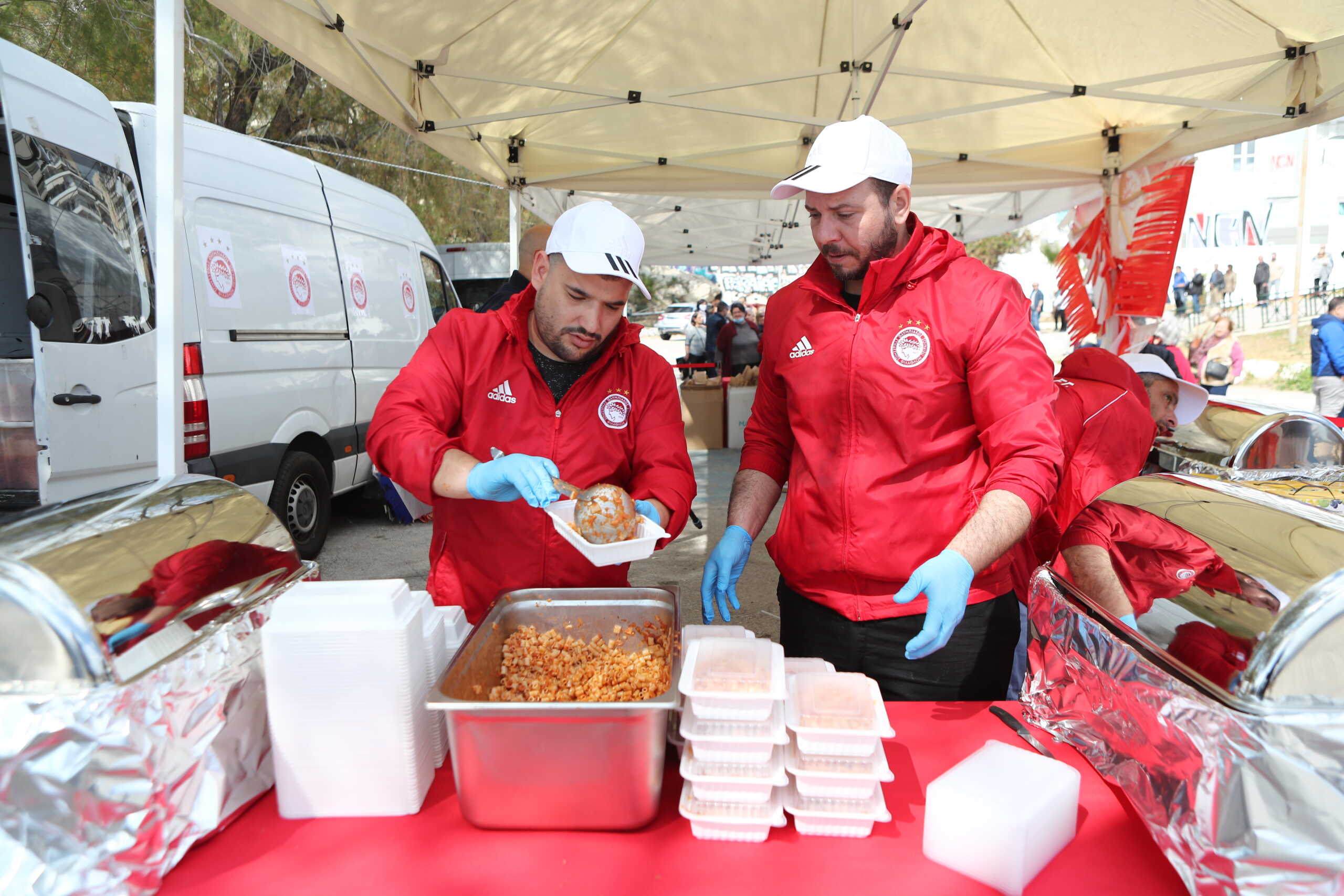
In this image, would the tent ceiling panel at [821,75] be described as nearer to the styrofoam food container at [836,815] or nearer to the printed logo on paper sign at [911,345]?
the printed logo on paper sign at [911,345]

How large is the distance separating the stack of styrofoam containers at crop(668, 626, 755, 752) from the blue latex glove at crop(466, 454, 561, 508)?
0.42 m

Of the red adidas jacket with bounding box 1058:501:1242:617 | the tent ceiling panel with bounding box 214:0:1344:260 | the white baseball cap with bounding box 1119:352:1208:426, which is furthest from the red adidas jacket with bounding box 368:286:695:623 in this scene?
the white baseball cap with bounding box 1119:352:1208:426

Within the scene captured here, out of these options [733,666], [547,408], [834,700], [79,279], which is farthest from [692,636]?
[79,279]

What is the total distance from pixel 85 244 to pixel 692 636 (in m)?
3.48

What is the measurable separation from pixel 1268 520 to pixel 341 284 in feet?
A: 18.2

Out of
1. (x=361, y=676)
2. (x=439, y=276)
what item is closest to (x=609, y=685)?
(x=361, y=676)

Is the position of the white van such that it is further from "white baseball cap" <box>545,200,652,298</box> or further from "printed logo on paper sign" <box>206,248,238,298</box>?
"white baseball cap" <box>545,200,652,298</box>

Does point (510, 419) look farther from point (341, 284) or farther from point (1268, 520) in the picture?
point (341, 284)

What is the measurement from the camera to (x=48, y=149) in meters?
3.25

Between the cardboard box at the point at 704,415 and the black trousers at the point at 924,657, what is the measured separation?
7.49 metres

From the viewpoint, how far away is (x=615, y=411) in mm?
2146

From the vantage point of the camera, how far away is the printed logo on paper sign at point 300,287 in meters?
4.97

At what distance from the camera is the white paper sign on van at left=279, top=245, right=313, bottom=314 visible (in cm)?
494

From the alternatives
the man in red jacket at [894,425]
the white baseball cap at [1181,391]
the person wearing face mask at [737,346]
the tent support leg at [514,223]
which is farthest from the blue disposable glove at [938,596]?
the person wearing face mask at [737,346]
